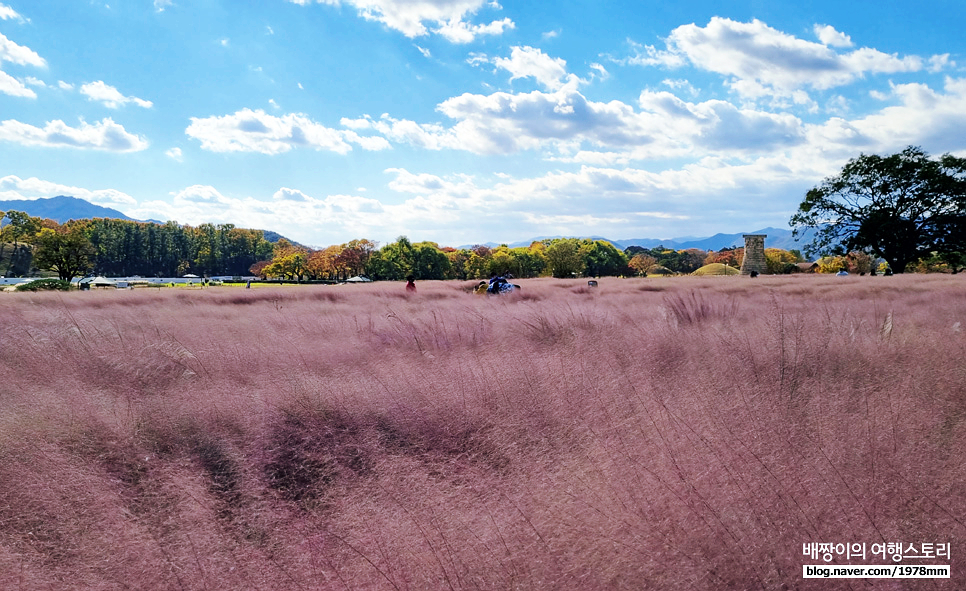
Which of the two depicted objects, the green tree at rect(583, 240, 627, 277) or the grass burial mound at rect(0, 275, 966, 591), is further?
the green tree at rect(583, 240, 627, 277)

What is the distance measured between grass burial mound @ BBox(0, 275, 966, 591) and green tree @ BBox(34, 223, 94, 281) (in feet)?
202

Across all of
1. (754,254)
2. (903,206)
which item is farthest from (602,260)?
(903,206)

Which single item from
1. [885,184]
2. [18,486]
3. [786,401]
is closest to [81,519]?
[18,486]

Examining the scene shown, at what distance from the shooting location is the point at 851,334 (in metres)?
3.38

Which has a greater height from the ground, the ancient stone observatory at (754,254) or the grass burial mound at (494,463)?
the ancient stone observatory at (754,254)

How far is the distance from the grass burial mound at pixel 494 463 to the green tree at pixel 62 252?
61576mm

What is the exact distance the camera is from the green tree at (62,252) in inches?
1953

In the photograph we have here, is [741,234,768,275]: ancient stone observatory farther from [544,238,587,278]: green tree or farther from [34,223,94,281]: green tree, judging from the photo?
[34,223,94,281]: green tree

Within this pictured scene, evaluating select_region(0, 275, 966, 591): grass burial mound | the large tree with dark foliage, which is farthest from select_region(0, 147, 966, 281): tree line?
select_region(0, 275, 966, 591): grass burial mound

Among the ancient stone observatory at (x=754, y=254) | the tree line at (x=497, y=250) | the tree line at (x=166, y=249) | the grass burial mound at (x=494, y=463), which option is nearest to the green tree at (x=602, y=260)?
the tree line at (x=497, y=250)

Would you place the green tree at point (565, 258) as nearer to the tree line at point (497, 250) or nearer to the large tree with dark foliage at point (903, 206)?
the tree line at point (497, 250)

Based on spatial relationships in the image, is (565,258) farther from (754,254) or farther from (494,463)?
(494,463)

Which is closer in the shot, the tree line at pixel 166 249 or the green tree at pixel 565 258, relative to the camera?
the green tree at pixel 565 258

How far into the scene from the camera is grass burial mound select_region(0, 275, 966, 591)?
1789mm
